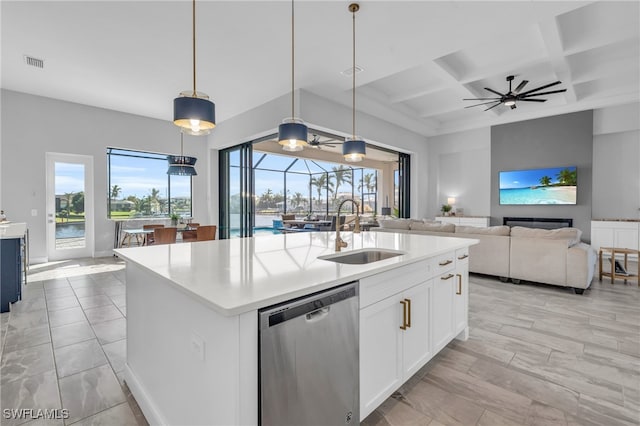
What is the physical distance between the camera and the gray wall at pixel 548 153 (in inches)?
255

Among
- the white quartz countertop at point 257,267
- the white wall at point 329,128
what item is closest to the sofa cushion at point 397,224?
the white wall at point 329,128

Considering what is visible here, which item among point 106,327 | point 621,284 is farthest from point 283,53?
point 621,284

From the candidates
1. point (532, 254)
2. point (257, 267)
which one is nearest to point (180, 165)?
point (257, 267)

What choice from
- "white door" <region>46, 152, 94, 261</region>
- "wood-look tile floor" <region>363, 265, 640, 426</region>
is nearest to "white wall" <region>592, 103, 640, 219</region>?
"wood-look tile floor" <region>363, 265, 640, 426</region>

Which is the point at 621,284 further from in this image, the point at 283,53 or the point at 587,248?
the point at 283,53

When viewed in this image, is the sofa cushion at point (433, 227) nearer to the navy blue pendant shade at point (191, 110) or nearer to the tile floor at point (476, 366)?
the tile floor at point (476, 366)

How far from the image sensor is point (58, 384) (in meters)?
1.98

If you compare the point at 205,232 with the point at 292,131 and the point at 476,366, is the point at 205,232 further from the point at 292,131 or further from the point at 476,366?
the point at 476,366

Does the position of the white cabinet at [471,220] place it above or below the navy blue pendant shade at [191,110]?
below

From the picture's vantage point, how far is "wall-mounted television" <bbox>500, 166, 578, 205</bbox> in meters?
6.68

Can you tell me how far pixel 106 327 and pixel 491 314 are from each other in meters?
4.00

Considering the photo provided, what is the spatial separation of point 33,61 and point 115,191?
122 inches

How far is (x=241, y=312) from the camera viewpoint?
0.98 meters

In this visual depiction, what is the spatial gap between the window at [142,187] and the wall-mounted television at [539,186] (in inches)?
328
